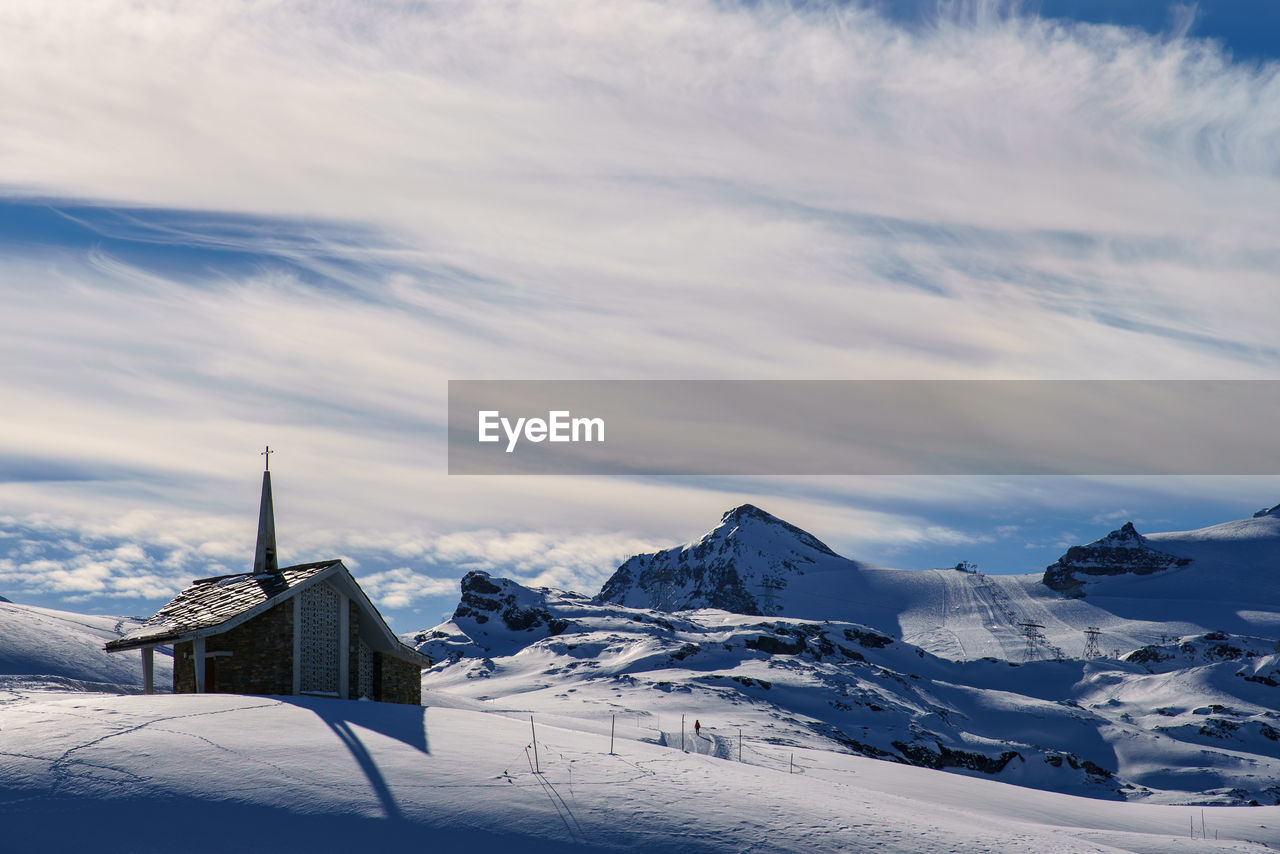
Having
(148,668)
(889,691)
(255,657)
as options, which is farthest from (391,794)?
(889,691)

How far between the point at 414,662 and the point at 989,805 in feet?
54.1

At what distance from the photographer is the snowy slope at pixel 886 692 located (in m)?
97.2

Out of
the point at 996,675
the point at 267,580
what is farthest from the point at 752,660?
the point at 267,580

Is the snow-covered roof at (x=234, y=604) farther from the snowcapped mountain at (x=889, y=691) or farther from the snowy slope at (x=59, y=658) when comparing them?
the snowy slope at (x=59, y=658)

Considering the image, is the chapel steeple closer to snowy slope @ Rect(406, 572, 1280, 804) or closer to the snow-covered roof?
the snow-covered roof

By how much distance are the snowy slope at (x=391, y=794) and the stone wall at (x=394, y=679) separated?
735 centimetres

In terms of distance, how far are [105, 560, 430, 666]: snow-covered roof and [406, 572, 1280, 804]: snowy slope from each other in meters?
24.9

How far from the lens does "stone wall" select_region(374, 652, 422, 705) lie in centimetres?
3045

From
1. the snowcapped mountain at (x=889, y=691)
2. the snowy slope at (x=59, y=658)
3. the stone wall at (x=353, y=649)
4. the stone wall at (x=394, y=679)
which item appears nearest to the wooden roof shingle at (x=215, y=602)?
the stone wall at (x=353, y=649)

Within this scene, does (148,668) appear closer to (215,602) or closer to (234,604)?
(215,602)

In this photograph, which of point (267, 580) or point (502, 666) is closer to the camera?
point (267, 580)

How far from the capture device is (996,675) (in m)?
162

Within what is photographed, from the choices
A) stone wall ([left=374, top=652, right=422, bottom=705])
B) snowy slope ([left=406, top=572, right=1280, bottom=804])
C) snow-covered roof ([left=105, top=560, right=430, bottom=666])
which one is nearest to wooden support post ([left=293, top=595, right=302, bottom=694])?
snow-covered roof ([left=105, top=560, right=430, bottom=666])

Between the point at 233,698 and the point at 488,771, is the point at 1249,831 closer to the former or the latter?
the point at 488,771
